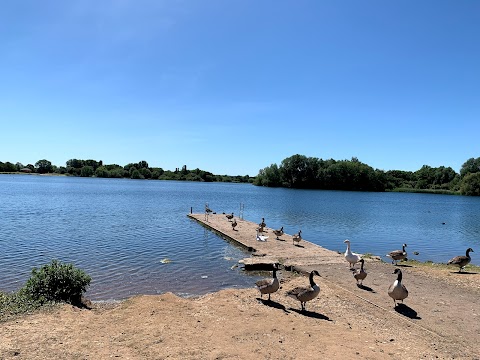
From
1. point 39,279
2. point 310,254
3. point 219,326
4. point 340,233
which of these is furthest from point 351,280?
point 340,233

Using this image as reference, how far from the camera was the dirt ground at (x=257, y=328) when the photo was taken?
8367mm

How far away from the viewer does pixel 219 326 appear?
33.3ft

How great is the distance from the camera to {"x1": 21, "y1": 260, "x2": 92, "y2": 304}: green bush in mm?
11992

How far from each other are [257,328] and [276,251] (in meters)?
13.7

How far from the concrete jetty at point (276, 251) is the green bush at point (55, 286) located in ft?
30.4

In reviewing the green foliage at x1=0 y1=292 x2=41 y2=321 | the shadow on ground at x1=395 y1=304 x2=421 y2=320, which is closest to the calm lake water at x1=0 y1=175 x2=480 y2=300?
the green foliage at x1=0 y1=292 x2=41 y2=321

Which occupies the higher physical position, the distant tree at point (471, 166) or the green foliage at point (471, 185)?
the distant tree at point (471, 166)

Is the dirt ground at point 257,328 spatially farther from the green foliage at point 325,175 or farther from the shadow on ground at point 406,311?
the green foliage at point 325,175

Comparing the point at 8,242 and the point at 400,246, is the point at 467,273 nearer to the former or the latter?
the point at 400,246

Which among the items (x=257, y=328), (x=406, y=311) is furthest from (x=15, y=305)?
(x=406, y=311)

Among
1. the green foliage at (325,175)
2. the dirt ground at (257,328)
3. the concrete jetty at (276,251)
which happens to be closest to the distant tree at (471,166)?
the green foliage at (325,175)

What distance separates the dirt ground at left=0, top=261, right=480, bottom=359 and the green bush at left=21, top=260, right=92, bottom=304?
940mm

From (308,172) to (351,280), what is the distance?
13133 cm

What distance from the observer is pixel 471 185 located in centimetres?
12875
